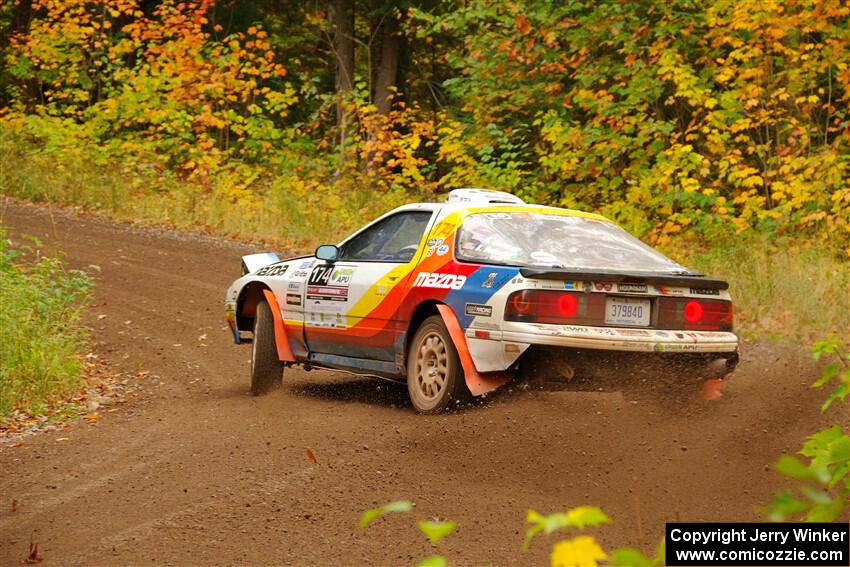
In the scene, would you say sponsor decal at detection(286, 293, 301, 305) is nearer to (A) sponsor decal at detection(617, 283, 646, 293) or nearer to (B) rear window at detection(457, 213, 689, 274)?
(B) rear window at detection(457, 213, 689, 274)

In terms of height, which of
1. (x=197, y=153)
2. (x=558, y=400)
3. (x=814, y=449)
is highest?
(x=197, y=153)

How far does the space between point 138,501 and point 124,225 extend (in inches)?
613

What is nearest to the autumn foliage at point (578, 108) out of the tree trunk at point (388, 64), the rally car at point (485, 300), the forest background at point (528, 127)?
the forest background at point (528, 127)

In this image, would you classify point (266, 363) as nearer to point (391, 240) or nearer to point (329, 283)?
point (329, 283)

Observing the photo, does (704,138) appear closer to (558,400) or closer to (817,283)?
(817,283)

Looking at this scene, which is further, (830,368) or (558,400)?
(558,400)

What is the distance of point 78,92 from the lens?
2814 centimetres

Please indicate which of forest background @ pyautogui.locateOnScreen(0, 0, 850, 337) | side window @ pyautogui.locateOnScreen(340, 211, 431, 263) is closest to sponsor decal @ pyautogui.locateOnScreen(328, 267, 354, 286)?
side window @ pyautogui.locateOnScreen(340, 211, 431, 263)

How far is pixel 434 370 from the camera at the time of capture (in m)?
7.96

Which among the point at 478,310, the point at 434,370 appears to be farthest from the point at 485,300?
the point at 434,370

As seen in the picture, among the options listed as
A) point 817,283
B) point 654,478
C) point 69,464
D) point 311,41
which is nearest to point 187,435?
point 69,464

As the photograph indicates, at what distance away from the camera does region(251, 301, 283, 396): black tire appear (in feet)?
32.7

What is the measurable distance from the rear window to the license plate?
386 mm

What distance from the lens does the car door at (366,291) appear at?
8.57 m
